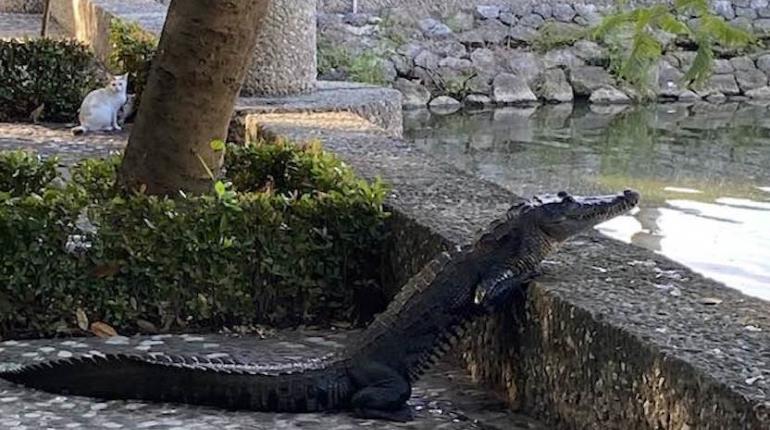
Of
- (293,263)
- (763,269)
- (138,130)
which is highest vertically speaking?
(138,130)

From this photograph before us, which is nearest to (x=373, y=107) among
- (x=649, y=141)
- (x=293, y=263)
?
(x=293, y=263)

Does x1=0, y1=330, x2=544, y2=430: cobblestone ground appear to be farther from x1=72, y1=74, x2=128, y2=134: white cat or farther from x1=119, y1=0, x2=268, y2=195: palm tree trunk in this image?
x1=72, y1=74, x2=128, y2=134: white cat

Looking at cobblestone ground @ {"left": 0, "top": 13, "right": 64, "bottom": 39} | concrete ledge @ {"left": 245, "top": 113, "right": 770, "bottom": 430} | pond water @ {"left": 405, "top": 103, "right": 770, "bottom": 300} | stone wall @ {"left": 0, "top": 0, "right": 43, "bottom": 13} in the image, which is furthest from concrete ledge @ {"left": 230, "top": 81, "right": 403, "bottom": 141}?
stone wall @ {"left": 0, "top": 0, "right": 43, "bottom": 13}

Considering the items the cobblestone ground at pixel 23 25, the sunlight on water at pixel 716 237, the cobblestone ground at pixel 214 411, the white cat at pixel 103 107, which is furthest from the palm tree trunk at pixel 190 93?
the cobblestone ground at pixel 23 25

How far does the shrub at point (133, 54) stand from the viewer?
9343 millimetres

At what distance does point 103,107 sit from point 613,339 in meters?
5.87

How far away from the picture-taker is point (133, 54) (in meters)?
9.48

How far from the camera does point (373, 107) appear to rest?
7.87 meters

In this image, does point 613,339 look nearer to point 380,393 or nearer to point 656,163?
point 380,393

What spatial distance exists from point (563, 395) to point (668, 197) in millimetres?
8190

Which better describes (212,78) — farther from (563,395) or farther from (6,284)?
(563,395)

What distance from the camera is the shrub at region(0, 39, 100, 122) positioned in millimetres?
9617

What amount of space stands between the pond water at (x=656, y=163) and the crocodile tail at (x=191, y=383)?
3975 millimetres

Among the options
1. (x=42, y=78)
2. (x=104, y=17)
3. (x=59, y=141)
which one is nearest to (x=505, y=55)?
(x=104, y=17)
